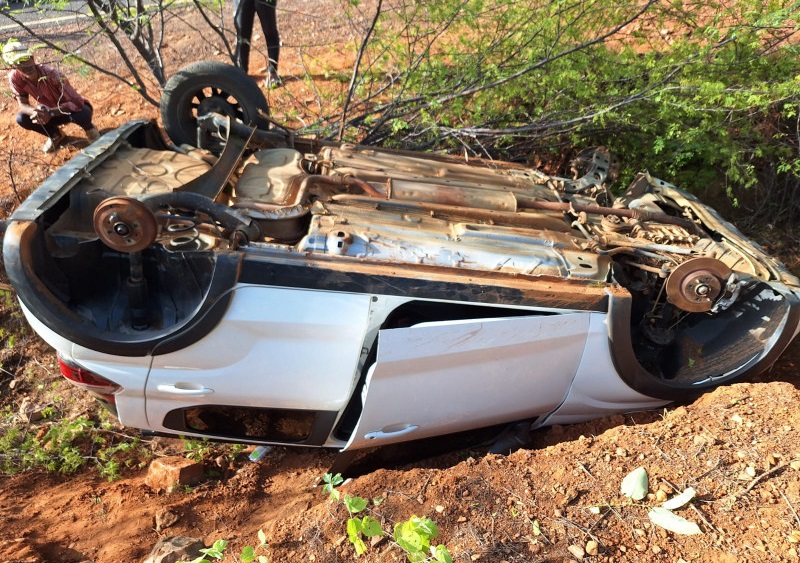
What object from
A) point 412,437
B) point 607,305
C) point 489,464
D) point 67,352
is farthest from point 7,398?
point 607,305

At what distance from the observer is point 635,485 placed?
2.51 metres

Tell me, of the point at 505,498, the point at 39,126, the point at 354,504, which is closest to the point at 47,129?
the point at 39,126

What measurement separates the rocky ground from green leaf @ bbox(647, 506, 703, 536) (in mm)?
23

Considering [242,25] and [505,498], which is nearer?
[505,498]

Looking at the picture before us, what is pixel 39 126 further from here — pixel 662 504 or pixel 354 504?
pixel 662 504

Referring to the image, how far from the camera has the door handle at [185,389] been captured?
2.72m

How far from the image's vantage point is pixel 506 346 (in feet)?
8.88

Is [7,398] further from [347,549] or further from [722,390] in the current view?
[722,390]

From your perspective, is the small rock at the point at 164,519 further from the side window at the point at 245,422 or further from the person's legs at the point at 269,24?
the person's legs at the point at 269,24

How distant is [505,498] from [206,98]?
3.37 metres

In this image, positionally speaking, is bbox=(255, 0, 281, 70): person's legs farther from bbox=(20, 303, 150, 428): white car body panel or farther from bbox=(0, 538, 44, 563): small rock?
bbox=(0, 538, 44, 563): small rock

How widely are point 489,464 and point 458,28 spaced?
4.07 meters

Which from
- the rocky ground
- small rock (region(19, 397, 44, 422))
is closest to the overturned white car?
the rocky ground

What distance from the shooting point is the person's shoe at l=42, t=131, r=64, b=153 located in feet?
19.7
